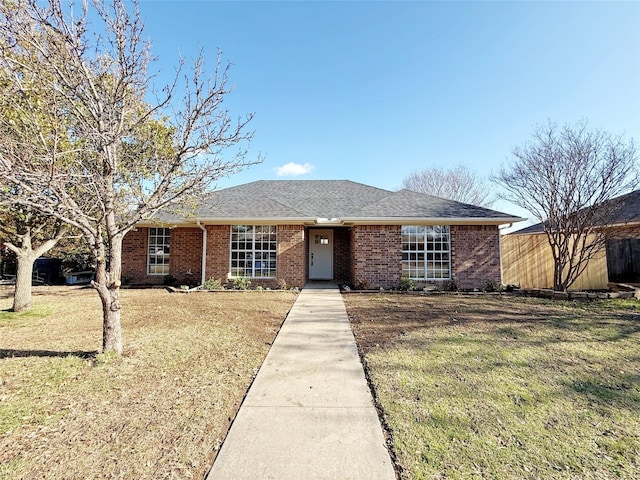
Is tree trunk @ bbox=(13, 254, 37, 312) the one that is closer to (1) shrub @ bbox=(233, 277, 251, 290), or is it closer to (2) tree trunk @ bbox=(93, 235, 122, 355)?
(2) tree trunk @ bbox=(93, 235, 122, 355)

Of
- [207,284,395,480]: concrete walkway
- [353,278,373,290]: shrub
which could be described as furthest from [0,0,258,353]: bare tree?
[353,278,373,290]: shrub

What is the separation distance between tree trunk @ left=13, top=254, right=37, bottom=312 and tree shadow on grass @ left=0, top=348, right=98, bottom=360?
139 inches

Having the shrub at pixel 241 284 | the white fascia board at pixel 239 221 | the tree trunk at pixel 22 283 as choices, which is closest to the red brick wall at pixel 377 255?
the white fascia board at pixel 239 221

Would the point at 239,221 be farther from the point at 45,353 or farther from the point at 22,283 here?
the point at 45,353

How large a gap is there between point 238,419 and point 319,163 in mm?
18655

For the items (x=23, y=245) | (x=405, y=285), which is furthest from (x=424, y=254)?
(x=23, y=245)

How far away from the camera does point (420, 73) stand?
11562mm

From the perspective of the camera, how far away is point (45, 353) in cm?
470

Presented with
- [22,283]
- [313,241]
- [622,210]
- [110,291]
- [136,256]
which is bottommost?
[22,283]

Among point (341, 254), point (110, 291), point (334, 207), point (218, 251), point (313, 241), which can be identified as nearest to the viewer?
point (110, 291)

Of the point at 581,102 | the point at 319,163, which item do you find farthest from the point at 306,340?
the point at 319,163

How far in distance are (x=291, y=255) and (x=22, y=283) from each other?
780cm

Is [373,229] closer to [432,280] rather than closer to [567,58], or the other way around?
[432,280]

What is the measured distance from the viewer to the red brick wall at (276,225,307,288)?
12078 millimetres
